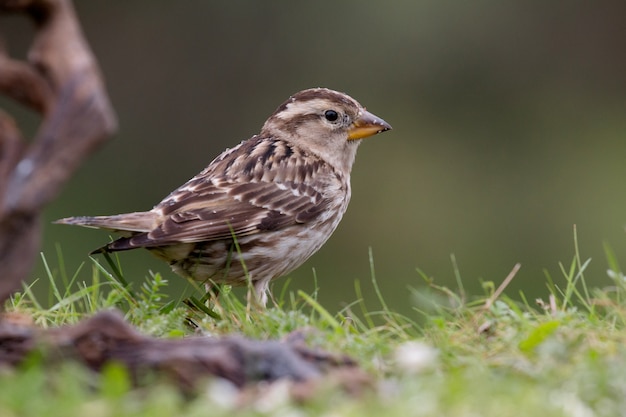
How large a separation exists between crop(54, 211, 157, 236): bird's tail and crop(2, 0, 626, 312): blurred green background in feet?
28.7

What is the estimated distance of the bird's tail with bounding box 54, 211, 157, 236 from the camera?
6832 millimetres

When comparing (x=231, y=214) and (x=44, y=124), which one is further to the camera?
(x=231, y=214)

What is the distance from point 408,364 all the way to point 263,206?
9.45ft

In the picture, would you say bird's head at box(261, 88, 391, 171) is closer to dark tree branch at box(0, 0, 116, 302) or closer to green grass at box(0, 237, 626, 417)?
green grass at box(0, 237, 626, 417)

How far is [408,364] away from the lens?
4.70m

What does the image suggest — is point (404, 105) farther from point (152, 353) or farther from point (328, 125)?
point (152, 353)

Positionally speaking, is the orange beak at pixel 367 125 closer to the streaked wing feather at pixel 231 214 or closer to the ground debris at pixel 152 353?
the streaked wing feather at pixel 231 214

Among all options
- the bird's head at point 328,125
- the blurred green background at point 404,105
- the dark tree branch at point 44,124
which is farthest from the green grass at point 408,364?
the blurred green background at point 404,105

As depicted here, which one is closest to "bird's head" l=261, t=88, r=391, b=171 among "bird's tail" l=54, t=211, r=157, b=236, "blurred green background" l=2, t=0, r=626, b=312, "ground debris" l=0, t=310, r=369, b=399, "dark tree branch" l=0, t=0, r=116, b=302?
"bird's tail" l=54, t=211, r=157, b=236

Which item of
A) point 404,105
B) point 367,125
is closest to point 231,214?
point 367,125

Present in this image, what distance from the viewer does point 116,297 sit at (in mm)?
6211

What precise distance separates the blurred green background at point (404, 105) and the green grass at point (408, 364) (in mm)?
9644

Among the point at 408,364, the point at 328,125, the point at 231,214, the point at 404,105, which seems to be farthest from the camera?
the point at 404,105

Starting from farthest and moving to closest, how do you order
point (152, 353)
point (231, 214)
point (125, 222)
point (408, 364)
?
point (231, 214)
point (125, 222)
point (408, 364)
point (152, 353)
